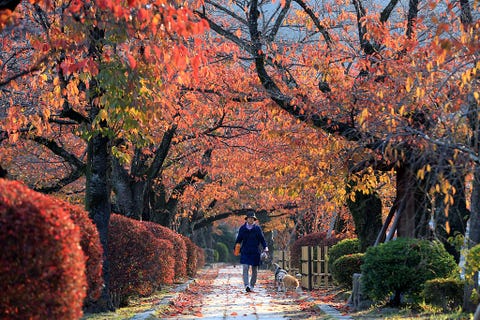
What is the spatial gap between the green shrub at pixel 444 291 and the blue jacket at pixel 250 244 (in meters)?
8.28

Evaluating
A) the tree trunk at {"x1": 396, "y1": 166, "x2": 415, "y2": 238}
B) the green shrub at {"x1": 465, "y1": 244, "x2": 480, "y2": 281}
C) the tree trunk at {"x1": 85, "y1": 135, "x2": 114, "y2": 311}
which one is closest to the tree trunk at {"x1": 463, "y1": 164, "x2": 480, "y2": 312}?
the green shrub at {"x1": 465, "y1": 244, "x2": 480, "y2": 281}

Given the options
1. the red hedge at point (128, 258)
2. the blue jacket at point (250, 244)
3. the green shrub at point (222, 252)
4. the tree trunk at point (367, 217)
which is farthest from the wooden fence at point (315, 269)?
the green shrub at point (222, 252)

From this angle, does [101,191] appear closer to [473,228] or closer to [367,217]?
[473,228]

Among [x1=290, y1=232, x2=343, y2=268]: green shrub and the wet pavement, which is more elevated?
[x1=290, y1=232, x2=343, y2=268]: green shrub

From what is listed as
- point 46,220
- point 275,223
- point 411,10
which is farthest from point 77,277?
point 275,223

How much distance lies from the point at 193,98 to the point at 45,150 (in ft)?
31.6

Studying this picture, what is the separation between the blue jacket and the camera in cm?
2020

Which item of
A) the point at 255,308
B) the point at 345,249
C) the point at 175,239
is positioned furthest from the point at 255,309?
the point at 175,239

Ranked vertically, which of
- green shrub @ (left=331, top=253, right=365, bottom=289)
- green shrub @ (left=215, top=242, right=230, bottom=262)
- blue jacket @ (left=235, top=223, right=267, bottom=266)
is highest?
green shrub @ (left=215, top=242, right=230, bottom=262)

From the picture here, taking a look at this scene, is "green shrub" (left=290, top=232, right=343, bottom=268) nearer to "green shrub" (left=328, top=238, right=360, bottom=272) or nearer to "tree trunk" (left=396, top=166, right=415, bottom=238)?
"green shrub" (left=328, top=238, right=360, bottom=272)

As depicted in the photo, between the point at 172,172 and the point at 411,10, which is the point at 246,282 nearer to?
the point at 411,10

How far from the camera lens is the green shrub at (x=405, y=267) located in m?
12.9

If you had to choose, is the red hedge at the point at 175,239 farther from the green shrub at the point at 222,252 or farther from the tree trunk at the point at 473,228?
the green shrub at the point at 222,252

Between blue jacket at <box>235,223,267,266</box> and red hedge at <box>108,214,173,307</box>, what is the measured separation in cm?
392
